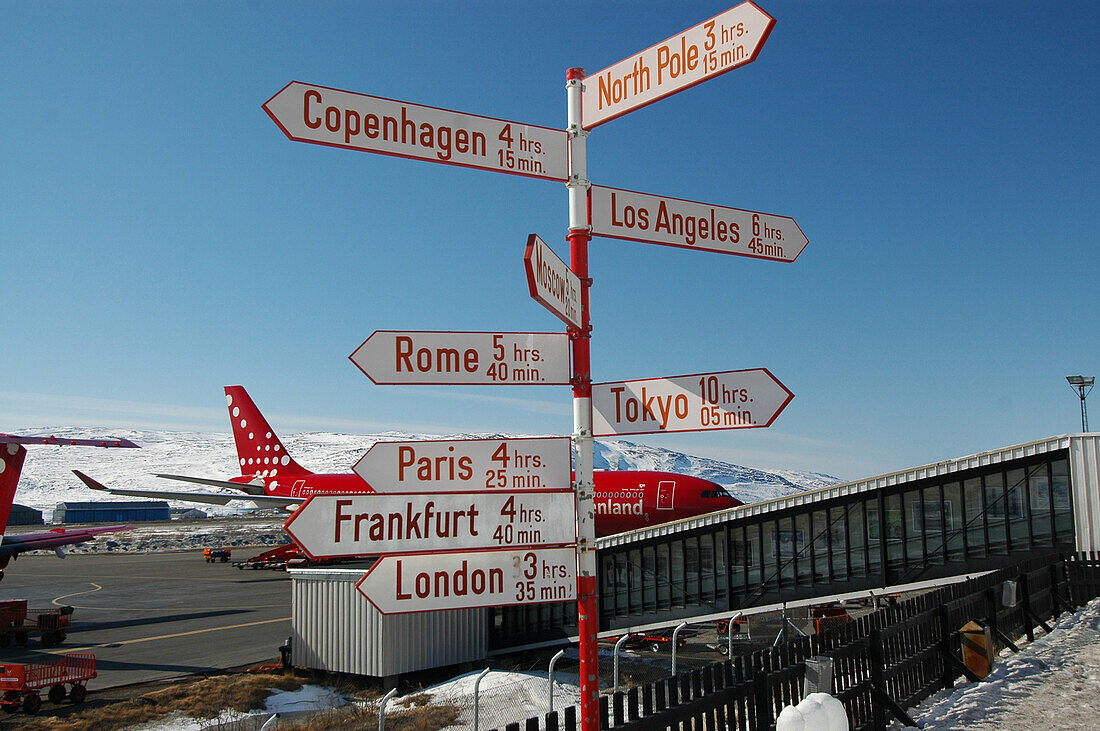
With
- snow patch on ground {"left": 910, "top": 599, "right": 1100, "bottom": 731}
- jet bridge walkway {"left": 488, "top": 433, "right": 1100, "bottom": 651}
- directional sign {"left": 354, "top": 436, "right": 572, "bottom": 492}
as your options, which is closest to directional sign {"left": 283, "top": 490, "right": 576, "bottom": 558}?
directional sign {"left": 354, "top": 436, "right": 572, "bottom": 492}

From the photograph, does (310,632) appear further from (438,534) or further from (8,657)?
(438,534)

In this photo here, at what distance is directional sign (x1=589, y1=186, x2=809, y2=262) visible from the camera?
18.2 ft

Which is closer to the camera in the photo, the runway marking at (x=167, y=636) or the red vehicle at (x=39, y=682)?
the red vehicle at (x=39, y=682)

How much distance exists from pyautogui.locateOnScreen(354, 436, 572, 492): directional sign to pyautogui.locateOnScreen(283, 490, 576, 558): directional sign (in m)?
0.13

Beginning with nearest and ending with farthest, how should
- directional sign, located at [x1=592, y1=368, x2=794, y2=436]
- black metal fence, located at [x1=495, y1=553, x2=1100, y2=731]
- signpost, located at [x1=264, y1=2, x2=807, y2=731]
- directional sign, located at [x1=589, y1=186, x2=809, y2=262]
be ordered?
signpost, located at [x1=264, y1=2, x2=807, y2=731]
directional sign, located at [x1=592, y1=368, x2=794, y2=436]
directional sign, located at [x1=589, y1=186, x2=809, y2=262]
black metal fence, located at [x1=495, y1=553, x2=1100, y2=731]

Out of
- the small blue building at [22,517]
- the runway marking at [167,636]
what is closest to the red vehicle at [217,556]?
the runway marking at [167,636]

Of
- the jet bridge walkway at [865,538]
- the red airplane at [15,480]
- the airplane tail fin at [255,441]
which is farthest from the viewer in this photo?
the airplane tail fin at [255,441]

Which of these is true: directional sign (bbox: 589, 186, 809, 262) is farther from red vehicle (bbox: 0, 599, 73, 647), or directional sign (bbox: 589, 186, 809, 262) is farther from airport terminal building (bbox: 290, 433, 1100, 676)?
red vehicle (bbox: 0, 599, 73, 647)

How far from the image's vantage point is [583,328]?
528cm

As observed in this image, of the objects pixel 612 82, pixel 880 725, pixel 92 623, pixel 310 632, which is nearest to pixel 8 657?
pixel 92 623

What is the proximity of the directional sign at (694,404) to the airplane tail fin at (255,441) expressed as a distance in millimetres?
47734

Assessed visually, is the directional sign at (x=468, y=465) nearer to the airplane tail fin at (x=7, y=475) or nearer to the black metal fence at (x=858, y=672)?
the black metal fence at (x=858, y=672)

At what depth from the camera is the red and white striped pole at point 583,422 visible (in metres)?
4.99

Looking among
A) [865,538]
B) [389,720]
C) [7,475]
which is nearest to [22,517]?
[7,475]
